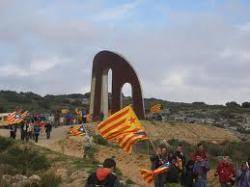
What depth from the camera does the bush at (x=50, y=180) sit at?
64.8 ft

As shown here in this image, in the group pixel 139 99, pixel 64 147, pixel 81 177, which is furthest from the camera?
pixel 139 99

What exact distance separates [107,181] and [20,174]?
1187 centimetres

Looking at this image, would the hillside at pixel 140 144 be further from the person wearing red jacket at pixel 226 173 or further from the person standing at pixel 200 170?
the person wearing red jacket at pixel 226 173

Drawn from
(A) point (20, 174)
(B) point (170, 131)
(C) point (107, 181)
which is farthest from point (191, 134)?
(C) point (107, 181)

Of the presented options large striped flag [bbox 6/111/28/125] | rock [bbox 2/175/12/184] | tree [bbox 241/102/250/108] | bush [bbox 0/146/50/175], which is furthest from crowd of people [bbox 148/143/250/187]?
tree [bbox 241/102/250/108]

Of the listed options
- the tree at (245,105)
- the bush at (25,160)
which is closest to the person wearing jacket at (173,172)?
the bush at (25,160)

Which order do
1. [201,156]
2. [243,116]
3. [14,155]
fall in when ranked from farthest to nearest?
[243,116]
[14,155]
[201,156]

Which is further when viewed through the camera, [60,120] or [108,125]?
[60,120]

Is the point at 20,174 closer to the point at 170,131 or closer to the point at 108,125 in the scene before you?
Answer: the point at 108,125

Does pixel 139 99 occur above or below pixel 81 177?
above

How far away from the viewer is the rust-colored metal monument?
1960 inches

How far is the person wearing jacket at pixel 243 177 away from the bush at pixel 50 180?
18.7 feet

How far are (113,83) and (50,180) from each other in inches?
1230

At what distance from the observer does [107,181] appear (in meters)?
10.7
